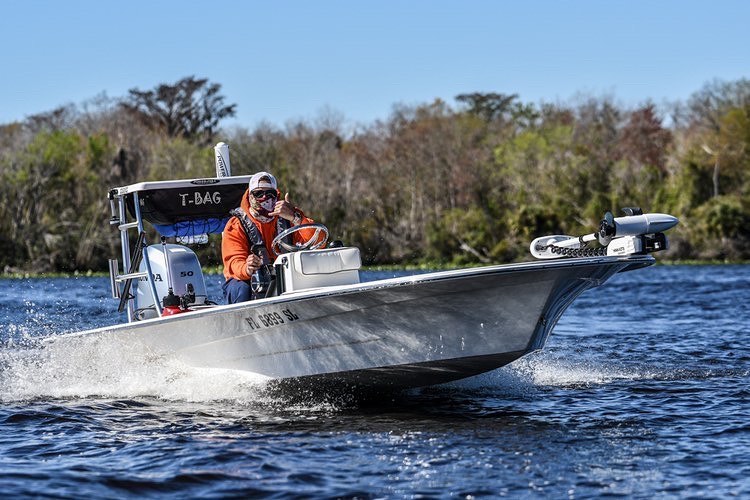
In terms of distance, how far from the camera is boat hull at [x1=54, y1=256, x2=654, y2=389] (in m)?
8.96

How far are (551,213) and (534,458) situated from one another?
43748 mm

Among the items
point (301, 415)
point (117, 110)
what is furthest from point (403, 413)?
Answer: point (117, 110)

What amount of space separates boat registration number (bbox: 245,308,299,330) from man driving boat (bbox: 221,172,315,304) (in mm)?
526

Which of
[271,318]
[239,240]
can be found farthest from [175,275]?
[271,318]

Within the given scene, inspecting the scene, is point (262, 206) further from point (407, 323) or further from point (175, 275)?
point (407, 323)

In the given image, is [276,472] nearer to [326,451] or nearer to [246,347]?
[326,451]

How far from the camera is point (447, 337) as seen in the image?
9234 mm

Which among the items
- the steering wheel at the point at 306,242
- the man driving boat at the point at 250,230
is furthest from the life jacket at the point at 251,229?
the steering wheel at the point at 306,242

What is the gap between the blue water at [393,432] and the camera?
720cm

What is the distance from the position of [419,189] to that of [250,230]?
45.5 metres

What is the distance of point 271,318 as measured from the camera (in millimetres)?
9570

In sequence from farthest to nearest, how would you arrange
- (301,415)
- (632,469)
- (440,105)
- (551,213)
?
1. (440,105)
2. (551,213)
3. (301,415)
4. (632,469)

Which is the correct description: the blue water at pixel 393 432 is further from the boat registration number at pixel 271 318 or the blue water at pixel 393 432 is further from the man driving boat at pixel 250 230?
the man driving boat at pixel 250 230

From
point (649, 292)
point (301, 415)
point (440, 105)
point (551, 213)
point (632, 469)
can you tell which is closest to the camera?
point (632, 469)
